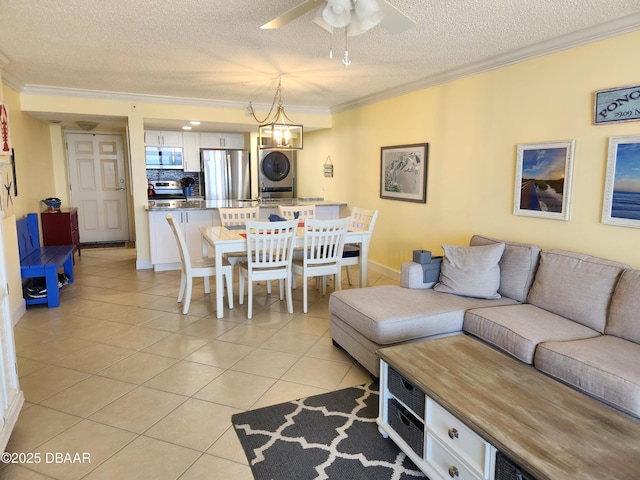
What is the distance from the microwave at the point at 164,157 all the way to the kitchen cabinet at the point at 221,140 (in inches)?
18.6

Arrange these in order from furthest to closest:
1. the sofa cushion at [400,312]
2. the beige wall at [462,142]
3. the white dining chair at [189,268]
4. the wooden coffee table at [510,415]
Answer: the white dining chair at [189,268], the beige wall at [462,142], the sofa cushion at [400,312], the wooden coffee table at [510,415]

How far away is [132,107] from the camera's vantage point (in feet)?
17.7

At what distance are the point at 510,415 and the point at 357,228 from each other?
11.5 feet

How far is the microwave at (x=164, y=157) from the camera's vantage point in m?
7.32

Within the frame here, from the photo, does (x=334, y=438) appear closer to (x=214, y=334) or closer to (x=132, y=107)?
(x=214, y=334)

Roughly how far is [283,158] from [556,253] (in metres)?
5.56

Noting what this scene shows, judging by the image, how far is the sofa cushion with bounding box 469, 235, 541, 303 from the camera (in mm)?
3067

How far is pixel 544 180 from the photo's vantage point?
3305mm

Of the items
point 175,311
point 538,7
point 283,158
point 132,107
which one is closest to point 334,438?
point 175,311

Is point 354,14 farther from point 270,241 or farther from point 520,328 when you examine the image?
point 270,241

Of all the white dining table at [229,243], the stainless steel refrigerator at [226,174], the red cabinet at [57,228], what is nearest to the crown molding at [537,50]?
the white dining table at [229,243]

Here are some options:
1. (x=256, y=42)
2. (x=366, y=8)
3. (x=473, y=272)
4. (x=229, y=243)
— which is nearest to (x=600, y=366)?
(x=473, y=272)

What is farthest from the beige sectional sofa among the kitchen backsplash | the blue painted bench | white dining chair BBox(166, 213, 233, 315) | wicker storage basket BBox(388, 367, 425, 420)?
the kitchen backsplash

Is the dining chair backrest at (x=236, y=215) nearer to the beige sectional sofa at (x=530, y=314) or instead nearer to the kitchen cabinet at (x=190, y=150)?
the beige sectional sofa at (x=530, y=314)
